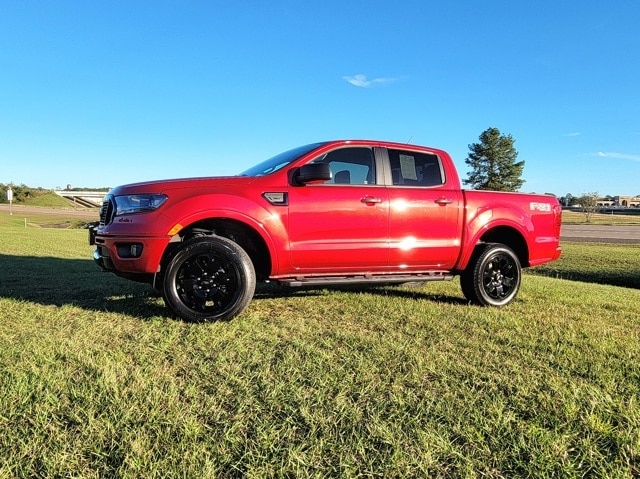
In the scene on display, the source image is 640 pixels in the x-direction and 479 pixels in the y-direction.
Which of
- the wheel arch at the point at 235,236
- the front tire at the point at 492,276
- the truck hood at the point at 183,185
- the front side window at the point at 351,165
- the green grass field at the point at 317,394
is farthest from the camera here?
the front tire at the point at 492,276

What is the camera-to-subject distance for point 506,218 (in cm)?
562

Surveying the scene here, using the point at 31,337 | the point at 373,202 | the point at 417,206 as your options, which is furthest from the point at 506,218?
the point at 31,337

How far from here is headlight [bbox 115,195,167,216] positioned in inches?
171

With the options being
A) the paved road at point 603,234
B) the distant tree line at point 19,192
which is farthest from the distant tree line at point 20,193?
the paved road at point 603,234

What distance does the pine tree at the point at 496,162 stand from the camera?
5781 centimetres

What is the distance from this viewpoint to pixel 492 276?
5613 millimetres

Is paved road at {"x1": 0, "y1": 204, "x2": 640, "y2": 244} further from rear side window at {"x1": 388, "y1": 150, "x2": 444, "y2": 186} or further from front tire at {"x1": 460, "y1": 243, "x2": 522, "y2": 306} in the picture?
rear side window at {"x1": 388, "y1": 150, "x2": 444, "y2": 186}

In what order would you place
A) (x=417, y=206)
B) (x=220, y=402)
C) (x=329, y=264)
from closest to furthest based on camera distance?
(x=220, y=402) < (x=329, y=264) < (x=417, y=206)

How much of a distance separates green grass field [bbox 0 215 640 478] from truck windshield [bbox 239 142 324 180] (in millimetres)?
1558

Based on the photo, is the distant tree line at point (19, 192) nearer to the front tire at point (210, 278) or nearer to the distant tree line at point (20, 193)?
the distant tree line at point (20, 193)

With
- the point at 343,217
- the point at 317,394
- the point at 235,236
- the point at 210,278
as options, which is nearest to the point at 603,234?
the point at 343,217

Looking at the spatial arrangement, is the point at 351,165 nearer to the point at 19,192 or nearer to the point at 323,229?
the point at 323,229

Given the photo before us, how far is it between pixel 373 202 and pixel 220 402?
2936 millimetres

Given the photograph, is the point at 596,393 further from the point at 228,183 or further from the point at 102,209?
the point at 102,209
